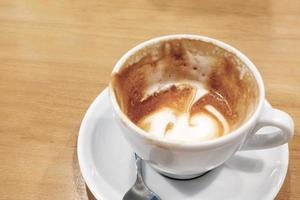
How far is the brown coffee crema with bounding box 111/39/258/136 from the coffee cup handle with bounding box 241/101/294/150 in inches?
1.9

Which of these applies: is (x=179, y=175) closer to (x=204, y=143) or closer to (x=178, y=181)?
(x=178, y=181)

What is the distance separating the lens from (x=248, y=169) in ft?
2.70

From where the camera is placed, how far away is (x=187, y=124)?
0.86 m

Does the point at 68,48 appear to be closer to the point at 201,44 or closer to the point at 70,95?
the point at 70,95

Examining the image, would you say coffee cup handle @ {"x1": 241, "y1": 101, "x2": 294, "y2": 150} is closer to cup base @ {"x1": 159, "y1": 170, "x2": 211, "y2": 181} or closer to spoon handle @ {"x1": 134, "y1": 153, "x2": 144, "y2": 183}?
cup base @ {"x1": 159, "y1": 170, "x2": 211, "y2": 181}

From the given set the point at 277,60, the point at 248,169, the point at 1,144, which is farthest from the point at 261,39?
the point at 1,144

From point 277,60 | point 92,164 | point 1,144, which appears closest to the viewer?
point 92,164

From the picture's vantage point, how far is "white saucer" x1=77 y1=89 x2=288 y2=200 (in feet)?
2.54

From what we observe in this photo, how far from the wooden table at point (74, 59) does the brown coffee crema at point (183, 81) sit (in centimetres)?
19

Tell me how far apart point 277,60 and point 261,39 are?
12 cm

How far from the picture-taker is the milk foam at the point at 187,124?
0.82m

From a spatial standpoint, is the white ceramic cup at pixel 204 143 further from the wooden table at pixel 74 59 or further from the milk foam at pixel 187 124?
the wooden table at pixel 74 59

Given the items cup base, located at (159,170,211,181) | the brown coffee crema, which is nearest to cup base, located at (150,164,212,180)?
cup base, located at (159,170,211,181)

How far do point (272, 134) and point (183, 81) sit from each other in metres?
0.30
